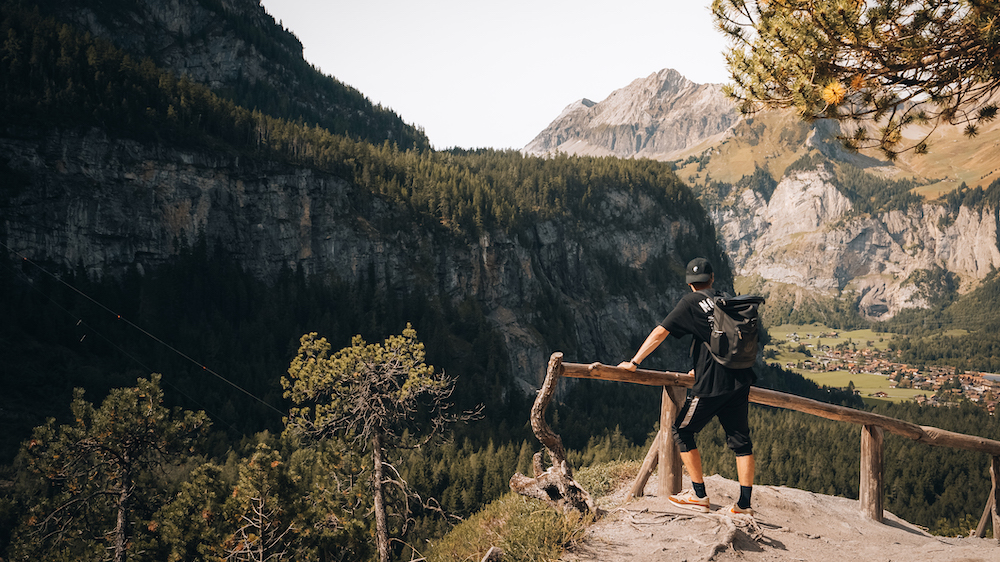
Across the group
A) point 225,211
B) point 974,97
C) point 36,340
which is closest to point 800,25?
point 974,97

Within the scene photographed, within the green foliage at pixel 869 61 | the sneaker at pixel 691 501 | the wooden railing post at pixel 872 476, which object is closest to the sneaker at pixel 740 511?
the sneaker at pixel 691 501

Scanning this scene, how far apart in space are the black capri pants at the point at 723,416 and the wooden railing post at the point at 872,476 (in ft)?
8.96

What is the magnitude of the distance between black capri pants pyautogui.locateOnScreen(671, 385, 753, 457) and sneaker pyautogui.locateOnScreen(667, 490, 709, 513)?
66 centimetres

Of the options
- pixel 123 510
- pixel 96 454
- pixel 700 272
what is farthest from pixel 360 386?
pixel 700 272

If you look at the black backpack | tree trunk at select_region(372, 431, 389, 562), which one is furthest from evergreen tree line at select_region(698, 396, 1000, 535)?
the black backpack

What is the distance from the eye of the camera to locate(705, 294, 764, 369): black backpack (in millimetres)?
5992

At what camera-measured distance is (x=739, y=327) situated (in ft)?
19.7

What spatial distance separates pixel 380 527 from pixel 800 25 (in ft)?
50.5

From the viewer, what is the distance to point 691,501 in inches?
271

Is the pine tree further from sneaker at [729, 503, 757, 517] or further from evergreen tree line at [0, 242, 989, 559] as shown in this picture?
evergreen tree line at [0, 242, 989, 559]

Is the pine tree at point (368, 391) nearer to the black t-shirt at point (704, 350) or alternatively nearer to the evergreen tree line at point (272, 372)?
the black t-shirt at point (704, 350)

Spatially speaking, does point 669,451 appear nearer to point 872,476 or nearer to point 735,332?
point 735,332

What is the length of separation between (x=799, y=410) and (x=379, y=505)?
12.7 metres

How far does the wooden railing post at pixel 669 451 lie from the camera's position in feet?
24.0
